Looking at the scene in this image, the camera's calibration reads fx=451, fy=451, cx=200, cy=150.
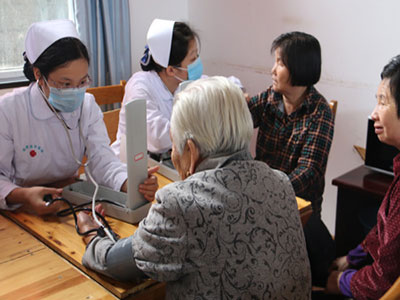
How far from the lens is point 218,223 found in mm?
977

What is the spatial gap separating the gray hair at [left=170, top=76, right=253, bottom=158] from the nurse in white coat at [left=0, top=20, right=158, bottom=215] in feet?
1.45

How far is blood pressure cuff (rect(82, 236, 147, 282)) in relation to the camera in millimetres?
1093

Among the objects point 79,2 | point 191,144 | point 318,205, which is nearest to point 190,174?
point 191,144

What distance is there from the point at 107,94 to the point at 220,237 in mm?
1831

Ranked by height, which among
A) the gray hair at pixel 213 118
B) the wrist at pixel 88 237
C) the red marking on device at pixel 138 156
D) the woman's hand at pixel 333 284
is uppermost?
the gray hair at pixel 213 118

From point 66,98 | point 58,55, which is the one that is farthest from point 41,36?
point 66,98

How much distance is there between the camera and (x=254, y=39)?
119 inches

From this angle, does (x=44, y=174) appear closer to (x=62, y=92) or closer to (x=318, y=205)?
(x=62, y=92)

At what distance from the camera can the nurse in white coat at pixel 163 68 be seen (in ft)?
7.02

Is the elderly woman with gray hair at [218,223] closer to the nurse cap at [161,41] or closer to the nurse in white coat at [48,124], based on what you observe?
the nurse in white coat at [48,124]

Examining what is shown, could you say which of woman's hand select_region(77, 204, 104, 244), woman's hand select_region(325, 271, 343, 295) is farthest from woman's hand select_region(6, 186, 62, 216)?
woman's hand select_region(325, 271, 343, 295)

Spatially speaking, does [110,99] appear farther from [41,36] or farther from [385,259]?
[385,259]

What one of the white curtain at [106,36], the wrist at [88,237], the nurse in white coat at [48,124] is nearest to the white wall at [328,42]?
the white curtain at [106,36]

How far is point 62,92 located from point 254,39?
1752 millimetres
